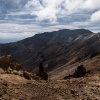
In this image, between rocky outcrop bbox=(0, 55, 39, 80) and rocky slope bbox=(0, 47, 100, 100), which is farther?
rocky outcrop bbox=(0, 55, 39, 80)

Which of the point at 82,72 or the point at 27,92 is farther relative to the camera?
the point at 82,72

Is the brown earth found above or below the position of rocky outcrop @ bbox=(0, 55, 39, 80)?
below

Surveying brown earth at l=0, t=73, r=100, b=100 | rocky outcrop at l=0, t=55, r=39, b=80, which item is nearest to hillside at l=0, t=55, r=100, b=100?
brown earth at l=0, t=73, r=100, b=100

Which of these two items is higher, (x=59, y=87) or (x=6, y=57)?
(x=6, y=57)

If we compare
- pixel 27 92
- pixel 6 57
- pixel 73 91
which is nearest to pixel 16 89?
pixel 27 92

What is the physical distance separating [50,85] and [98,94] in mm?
5066

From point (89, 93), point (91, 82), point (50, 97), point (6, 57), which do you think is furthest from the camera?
point (6, 57)

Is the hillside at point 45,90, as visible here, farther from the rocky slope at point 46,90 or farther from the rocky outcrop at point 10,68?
the rocky outcrop at point 10,68

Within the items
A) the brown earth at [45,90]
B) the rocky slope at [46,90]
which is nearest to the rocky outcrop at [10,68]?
the rocky slope at [46,90]

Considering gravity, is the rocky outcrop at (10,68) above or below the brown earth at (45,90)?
above

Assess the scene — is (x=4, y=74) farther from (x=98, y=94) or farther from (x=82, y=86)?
(x=98, y=94)

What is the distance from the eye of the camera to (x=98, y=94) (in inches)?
1064

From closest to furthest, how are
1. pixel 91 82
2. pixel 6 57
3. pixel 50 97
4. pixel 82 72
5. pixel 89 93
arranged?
pixel 50 97, pixel 89 93, pixel 91 82, pixel 6 57, pixel 82 72

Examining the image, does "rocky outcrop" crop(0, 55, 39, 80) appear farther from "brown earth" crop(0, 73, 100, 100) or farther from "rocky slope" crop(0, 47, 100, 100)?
"brown earth" crop(0, 73, 100, 100)
